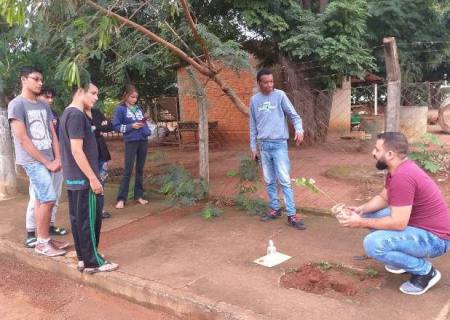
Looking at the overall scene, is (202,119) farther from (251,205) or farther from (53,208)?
(53,208)

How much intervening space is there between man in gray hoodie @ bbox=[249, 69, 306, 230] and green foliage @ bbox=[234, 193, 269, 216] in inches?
22.4

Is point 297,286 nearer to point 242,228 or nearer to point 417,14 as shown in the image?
point 242,228

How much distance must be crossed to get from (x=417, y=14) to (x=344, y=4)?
726cm

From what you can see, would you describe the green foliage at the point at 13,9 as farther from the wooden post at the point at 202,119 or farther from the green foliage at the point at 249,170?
the green foliage at the point at 249,170

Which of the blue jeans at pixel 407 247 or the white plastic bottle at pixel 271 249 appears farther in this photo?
the white plastic bottle at pixel 271 249

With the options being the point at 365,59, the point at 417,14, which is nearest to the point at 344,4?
the point at 365,59

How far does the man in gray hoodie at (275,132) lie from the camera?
514 centimetres

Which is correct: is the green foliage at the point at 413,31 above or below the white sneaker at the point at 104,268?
above

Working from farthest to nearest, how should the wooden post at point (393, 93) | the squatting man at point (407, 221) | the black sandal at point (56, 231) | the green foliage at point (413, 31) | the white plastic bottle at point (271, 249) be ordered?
the green foliage at point (413, 31), the wooden post at point (393, 93), the black sandal at point (56, 231), the white plastic bottle at point (271, 249), the squatting man at point (407, 221)

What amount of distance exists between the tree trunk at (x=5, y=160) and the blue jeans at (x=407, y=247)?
6104 mm

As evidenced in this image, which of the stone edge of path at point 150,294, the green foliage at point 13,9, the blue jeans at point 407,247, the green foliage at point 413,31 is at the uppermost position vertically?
the green foliage at point 413,31

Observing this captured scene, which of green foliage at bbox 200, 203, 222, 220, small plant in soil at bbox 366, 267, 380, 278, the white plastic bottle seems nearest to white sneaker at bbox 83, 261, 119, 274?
the white plastic bottle

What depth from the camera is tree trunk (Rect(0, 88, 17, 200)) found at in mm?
7242

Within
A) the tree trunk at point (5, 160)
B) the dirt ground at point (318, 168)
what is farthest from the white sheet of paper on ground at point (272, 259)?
the tree trunk at point (5, 160)
